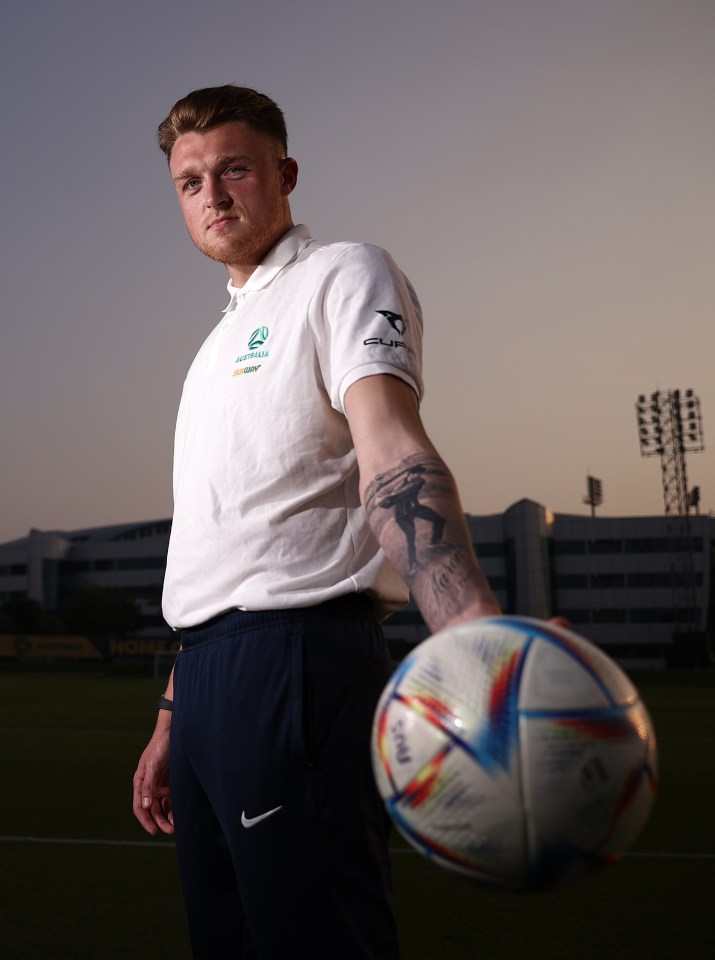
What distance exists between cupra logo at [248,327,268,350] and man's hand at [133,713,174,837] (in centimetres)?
99

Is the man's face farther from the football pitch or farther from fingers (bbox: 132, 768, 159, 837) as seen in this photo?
the football pitch

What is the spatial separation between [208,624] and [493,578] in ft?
203

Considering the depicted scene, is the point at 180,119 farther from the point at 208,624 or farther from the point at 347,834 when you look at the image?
the point at 347,834

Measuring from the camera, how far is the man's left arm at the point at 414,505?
124 centimetres

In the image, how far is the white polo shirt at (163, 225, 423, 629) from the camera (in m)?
1.79

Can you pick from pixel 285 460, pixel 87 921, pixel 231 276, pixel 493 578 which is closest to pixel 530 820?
pixel 285 460

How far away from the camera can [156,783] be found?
231cm

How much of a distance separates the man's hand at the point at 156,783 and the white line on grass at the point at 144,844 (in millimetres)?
3582

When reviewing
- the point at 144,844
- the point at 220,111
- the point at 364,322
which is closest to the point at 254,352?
the point at 364,322

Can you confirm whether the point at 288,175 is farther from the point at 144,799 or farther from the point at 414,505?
the point at 144,799

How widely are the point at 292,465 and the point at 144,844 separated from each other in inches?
188

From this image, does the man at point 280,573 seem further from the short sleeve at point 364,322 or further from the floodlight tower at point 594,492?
the floodlight tower at point 594,492

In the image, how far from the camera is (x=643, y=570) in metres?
63.4

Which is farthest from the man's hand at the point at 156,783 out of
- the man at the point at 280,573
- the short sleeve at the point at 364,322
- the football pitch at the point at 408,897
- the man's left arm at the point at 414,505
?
the man's left arm at the point at 414,505
